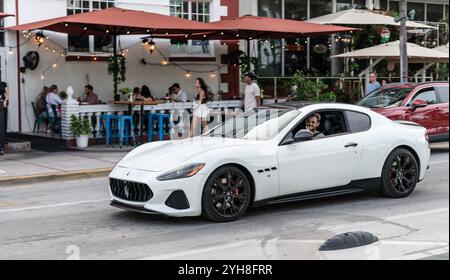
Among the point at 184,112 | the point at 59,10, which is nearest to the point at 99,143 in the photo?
the point at 184,112

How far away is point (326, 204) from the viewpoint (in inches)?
374

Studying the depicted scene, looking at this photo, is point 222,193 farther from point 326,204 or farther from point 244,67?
point 244,67

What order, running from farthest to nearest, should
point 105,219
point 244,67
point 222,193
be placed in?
point 244,67
point 105,219
point 222,193

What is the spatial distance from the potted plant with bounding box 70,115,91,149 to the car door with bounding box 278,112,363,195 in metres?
8.95

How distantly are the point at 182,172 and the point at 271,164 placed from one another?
1.17 meters

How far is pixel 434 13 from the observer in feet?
98.5

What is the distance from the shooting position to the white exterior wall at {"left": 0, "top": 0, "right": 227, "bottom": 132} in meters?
18.8

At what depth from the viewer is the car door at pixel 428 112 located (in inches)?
607

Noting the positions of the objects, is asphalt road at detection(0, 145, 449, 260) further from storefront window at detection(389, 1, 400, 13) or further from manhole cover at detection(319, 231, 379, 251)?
storefront window at detection(389, 1, 400, 13)

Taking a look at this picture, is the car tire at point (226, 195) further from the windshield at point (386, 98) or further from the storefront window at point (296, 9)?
the storefront window at point (296, 9)

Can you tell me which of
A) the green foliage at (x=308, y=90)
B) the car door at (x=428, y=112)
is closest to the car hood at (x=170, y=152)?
the car door at (x=428, y=112)

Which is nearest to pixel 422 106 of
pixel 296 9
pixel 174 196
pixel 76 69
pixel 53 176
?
pixel 53 176

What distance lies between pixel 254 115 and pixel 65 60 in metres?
11.3

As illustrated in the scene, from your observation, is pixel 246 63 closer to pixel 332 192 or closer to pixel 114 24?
pixel 114 24
